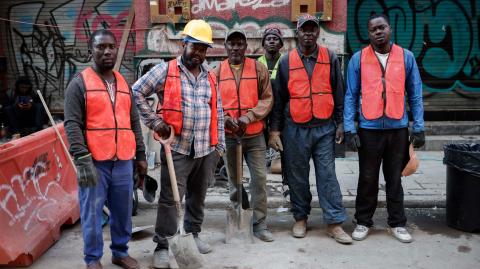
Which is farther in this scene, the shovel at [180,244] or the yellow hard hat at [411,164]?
the yellow hard hat at [411,164]

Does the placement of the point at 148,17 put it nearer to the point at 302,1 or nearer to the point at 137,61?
the point at 137,61

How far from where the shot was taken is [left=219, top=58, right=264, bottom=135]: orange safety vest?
469 centimetres

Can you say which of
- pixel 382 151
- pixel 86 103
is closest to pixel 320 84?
pixel 382 151

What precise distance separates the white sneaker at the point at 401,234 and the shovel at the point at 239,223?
141 centimetres

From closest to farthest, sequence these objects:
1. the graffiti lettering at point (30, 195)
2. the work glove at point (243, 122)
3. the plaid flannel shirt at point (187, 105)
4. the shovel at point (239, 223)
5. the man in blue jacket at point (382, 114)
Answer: the plaid flannel shirt at point (187, 105) → the graffiti lettering at point (30, 195) → the work glove at point (243, 122) → the man in blue jacket at point (382, 114) → the shovel at point (239, 223)

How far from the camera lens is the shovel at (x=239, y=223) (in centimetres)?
478

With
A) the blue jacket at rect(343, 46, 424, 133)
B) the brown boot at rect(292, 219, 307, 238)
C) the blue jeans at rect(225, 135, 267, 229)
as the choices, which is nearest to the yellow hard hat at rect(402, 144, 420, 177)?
the blue jacket at rect(343, 46, 424, 133)

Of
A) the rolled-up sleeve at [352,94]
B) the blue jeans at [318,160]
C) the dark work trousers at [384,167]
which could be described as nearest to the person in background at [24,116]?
the blue jeans at [318,160]

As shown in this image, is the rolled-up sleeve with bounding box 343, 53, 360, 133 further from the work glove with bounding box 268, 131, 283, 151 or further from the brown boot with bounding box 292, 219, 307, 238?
the brown boot with bounding box 292, 219, 307, 238

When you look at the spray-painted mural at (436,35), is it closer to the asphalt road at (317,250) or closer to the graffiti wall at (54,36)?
the graffiti wall at (54,36)

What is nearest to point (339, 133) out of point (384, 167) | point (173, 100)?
point (384, 167)

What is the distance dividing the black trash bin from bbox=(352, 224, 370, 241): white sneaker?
96 cm

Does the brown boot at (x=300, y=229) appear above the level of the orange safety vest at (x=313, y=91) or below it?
below

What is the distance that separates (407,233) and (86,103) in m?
3.24
